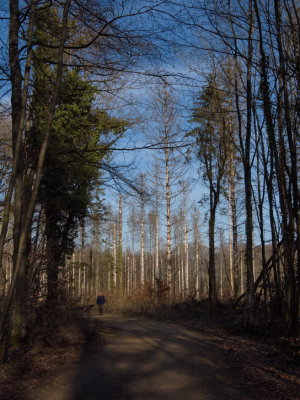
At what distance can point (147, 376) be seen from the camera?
6.64m

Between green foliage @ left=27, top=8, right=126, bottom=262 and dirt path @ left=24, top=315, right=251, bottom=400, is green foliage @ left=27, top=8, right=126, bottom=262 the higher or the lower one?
the higher one

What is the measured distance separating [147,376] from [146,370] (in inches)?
18.3

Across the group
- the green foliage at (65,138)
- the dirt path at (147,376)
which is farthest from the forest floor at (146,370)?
the green foliage at (65,138)

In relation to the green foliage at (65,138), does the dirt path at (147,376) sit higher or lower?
lower

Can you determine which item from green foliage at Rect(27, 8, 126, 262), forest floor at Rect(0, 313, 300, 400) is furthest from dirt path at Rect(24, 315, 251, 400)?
green foliage at Rect(27, 8, 126, 262)

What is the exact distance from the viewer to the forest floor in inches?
222

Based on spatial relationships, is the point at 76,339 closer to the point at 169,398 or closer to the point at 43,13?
the point at 169,398

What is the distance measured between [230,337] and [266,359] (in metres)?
3.61

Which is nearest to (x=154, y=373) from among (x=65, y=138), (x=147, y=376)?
(x=147, y=376)

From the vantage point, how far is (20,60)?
291 inches

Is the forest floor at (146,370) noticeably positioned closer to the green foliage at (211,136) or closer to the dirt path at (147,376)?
the dirt path at (147,376)

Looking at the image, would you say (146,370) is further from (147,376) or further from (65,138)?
(65,138)

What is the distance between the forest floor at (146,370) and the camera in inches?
222

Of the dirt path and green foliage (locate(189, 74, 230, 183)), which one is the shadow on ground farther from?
green foliage (locate(189, 74, 230, 183))
